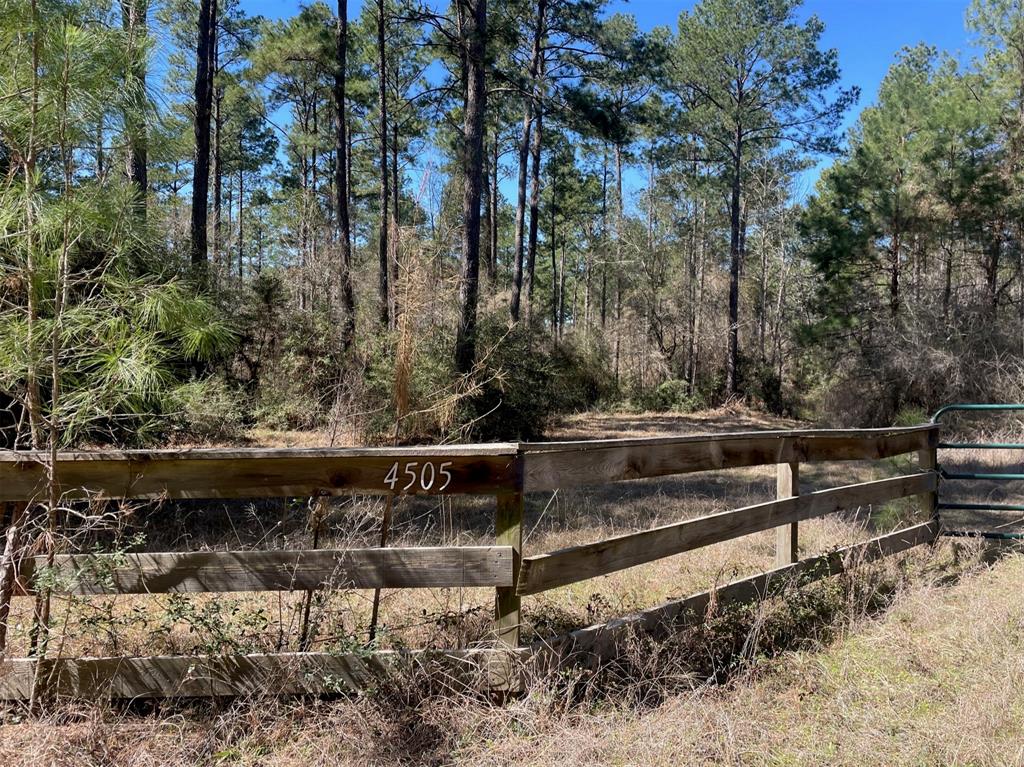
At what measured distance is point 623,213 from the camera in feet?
111

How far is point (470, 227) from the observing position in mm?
13680

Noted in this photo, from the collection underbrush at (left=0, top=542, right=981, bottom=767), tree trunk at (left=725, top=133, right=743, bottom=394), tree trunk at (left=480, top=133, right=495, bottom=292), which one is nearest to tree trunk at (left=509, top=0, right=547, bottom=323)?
tree trunk at (left=480, top=133, right=495, bottom=292)

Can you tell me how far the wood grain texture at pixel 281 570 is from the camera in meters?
2.67

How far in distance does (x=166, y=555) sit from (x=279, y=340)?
1212cm

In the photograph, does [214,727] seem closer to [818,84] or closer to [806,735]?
[806,735]

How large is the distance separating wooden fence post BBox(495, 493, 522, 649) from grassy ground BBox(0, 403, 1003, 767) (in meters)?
0.26

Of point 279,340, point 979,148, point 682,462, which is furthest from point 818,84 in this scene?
point 682,462

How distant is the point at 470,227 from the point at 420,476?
11390 mm

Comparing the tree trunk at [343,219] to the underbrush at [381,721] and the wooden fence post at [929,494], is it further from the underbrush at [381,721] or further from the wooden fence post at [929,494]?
the underbrush at [381,721]

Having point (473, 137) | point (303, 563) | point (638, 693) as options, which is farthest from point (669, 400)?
point (303, 563)

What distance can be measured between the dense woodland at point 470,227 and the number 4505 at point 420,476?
46.6 inches

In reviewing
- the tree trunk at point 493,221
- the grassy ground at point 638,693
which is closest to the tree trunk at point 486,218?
the tree trunk at point 493,221

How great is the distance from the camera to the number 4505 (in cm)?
288

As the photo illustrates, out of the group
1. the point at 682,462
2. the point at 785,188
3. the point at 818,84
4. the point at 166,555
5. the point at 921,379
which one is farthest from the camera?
the point at 785,188
